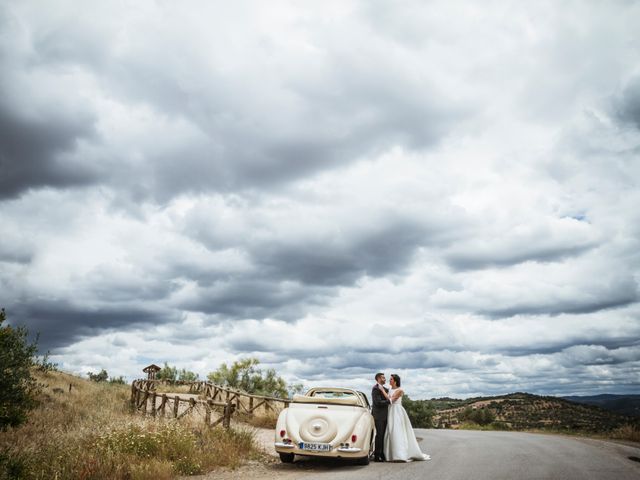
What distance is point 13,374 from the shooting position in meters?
13.0

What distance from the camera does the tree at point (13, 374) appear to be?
39.5 feet

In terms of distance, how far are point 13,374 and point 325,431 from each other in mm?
9753

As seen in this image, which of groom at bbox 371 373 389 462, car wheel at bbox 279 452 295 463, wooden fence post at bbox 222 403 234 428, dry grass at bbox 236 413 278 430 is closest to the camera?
car wheel at bbox 279 452 295 463

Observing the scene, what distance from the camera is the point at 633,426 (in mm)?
16953

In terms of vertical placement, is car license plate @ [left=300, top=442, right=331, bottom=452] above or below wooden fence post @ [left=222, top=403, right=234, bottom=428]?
below

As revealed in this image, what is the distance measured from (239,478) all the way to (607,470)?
7.28m

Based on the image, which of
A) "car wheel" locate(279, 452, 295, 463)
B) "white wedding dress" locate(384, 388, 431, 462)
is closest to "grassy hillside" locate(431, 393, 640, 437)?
"white wedding dress" locate(384, 388, 431, 462)

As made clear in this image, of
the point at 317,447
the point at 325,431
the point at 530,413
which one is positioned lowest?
the point at 530,413

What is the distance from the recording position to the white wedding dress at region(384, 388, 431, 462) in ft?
35.1

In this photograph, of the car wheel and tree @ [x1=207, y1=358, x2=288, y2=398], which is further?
tree @ [x1=207, y1=358, x2=288, y2=398]

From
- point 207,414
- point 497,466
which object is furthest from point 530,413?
point 207,414

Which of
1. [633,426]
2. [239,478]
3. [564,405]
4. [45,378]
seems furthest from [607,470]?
[564,405]

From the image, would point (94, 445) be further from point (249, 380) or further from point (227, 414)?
point (249, 380)

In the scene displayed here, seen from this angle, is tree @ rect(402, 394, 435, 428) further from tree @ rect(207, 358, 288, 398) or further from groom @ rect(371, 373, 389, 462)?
groom @ rect(371, 373, 389, 462)
